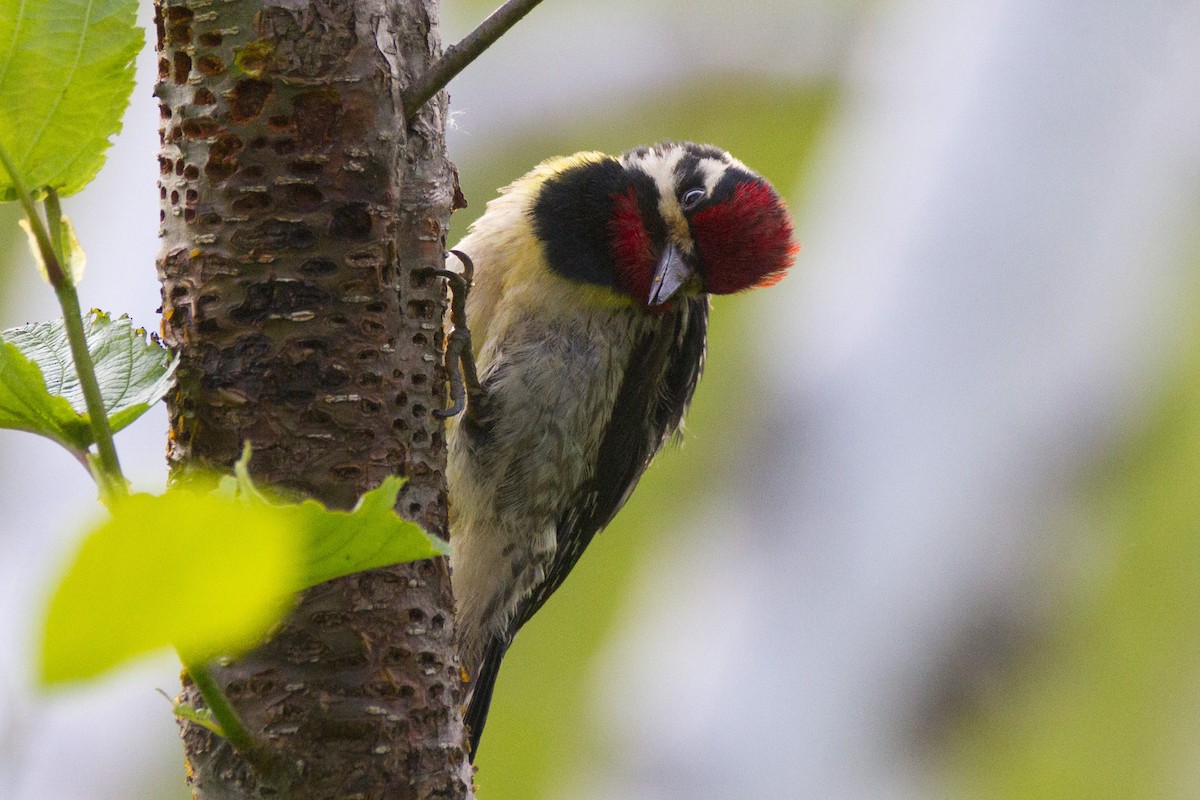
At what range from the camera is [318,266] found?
947 millimetres

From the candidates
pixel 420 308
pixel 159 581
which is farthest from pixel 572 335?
pixel 159 581

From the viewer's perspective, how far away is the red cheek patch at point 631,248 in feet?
6.53

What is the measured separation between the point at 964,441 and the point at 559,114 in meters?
1.63

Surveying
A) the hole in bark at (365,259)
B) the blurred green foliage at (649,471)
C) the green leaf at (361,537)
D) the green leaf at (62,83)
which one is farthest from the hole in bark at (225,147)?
the blurred green foliage at (649,471)

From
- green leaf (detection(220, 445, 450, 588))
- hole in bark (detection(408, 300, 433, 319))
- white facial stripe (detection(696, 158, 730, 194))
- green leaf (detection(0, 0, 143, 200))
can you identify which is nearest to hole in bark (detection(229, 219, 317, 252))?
hole in bark (detection(408, 300, 433, 319))

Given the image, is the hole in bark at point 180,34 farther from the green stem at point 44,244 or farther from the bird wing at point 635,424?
the bird wing at point 635,424

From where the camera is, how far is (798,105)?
3979 mm

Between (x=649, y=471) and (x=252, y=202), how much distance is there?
250cm

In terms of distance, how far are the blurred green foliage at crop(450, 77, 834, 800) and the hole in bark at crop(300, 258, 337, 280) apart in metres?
2.34

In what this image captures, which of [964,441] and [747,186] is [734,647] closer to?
[964,441]

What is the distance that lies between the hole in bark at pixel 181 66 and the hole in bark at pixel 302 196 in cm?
13

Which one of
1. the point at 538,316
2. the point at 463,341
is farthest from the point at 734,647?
the point at 463,341

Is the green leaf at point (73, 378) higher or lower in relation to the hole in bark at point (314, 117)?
lower

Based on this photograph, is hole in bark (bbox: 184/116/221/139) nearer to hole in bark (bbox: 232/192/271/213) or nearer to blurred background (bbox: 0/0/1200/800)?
hole in bark (bbox: 232/192/271/213)
